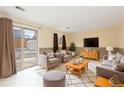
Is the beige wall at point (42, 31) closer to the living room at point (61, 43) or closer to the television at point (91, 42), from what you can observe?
the living room at point (61, 43)

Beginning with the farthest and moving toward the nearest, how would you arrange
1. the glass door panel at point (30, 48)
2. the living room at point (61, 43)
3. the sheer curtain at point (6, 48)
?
the glass door panel at point (30, 48), the sheer curtain at point (6, 48), the living room at point (61, 43)

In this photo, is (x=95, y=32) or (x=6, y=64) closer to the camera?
(x=6, y=64)

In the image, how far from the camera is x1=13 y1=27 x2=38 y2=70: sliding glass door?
188 inches

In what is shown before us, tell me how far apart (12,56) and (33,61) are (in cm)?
185

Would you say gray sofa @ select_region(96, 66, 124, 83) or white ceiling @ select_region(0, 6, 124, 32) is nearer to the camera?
gray sofa @ select_region(96, 66, 124, 83)

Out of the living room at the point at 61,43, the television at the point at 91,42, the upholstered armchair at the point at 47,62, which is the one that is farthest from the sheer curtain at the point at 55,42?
the television at the point at 91,42

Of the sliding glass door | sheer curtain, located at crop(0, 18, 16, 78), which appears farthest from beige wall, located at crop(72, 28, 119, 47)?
sheer curtain, located at crop(0, 18, 16, 78)

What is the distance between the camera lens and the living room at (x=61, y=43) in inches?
132

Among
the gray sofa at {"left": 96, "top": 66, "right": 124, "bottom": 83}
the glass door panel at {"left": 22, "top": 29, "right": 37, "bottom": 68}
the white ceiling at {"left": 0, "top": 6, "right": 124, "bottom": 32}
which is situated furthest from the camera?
the glass door panel at {"left": 22, "top": 29, "right": 37, "bottom": 68}

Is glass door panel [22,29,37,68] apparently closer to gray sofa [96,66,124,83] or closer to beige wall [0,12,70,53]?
beige wall [0,12,70,53]

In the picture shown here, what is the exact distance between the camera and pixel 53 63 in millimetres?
5062
